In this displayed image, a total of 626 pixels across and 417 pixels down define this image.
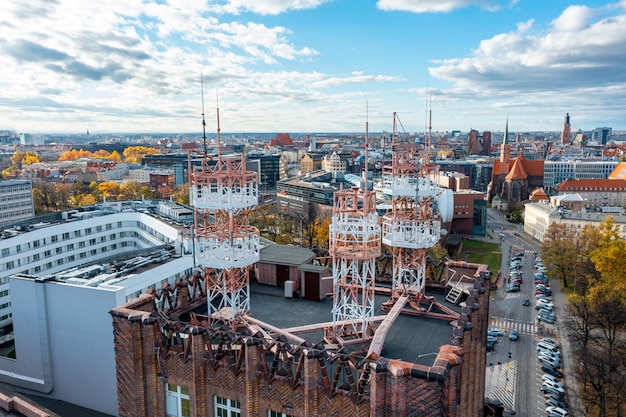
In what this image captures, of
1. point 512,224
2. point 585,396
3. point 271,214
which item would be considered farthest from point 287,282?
point 512,224

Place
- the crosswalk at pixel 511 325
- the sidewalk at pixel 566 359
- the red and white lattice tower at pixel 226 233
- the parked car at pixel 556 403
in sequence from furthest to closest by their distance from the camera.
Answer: the crosswalk at pixel 511 325, the sidewalk at pixel 566 359, the parked car at pixel 556 403, the red and white lattice tower at pixel 226 233

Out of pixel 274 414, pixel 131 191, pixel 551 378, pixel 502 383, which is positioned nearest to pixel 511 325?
pixel 551 378

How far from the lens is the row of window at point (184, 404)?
18297mm

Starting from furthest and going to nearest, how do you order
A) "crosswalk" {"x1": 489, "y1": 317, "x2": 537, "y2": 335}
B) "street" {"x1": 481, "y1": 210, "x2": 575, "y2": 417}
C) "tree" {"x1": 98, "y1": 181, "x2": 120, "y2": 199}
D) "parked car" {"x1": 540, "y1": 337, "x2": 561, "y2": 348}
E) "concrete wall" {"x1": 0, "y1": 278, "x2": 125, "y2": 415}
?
"tree" {"x1": 98, "y1": 181, "x2": 120, "y2": 199}
"crosswalk" {"x1": 489, "y1": 317, "x2": 537, "y2": 335}
"parked car" {"x1": 540, "y1": 337, "x2": 561, "y2": 348}
"street" {"x1": 481, "y1": 210, "x2": 575, "y2": 417}
"concrete wall" {"x1": 0, "y1": 278, "x2": 125, "y2": 415}

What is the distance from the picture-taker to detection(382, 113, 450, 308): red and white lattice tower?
26.7m

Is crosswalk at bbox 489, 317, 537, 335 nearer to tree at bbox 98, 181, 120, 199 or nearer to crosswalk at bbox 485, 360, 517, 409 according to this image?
crosswalk at bbox 485, 360, 517, 409

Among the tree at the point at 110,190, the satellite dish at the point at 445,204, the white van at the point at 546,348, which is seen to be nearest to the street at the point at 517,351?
the white van at the point at 546,348

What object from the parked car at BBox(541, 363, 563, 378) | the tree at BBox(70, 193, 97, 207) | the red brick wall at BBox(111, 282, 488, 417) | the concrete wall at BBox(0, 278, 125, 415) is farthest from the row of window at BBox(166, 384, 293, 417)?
the tree at BBox(70, 193, 97, 207)

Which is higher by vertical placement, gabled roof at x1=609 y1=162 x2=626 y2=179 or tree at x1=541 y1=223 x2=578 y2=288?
gabled roof at x1=609 y1=162 x2=626 y2=179

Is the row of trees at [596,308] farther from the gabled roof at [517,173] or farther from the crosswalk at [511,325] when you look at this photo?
the gabled roof at [517,173]

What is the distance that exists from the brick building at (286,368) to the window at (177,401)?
5 cm

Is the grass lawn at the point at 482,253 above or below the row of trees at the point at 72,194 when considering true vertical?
below

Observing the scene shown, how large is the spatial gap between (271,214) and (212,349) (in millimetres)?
105340

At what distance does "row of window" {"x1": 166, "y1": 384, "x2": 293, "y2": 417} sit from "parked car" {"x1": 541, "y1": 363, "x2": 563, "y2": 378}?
4906cm
